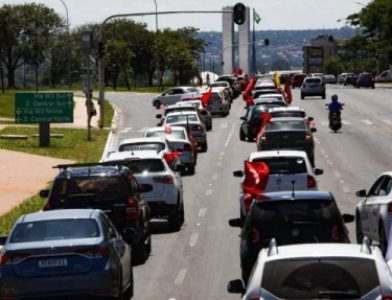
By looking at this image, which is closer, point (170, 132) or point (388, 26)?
point (170, 132)

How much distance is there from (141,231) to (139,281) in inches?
64.3

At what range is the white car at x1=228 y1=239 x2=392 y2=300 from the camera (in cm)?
1063

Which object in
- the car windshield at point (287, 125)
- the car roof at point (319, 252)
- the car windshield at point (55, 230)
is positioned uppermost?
the car roof at point (319, 252)

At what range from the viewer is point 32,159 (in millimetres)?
44375

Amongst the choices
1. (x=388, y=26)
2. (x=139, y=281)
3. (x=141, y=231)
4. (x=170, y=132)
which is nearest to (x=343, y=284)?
(x=139, y=281)

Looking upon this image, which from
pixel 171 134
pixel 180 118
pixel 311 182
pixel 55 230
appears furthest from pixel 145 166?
pixel 180 118

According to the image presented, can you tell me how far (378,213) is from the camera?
2020 centimetres

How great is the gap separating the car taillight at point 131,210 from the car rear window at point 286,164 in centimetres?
431

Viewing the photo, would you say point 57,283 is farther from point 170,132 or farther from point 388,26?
point 388,26

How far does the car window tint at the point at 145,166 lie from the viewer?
25.2 meters

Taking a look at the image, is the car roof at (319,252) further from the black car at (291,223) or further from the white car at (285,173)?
the white car at (285,173)

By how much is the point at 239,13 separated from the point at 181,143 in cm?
2321

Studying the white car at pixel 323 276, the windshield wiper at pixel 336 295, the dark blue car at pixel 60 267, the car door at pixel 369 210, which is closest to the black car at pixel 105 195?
the car door at pixel 369 210

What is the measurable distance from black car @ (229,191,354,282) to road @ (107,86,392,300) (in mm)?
1331
